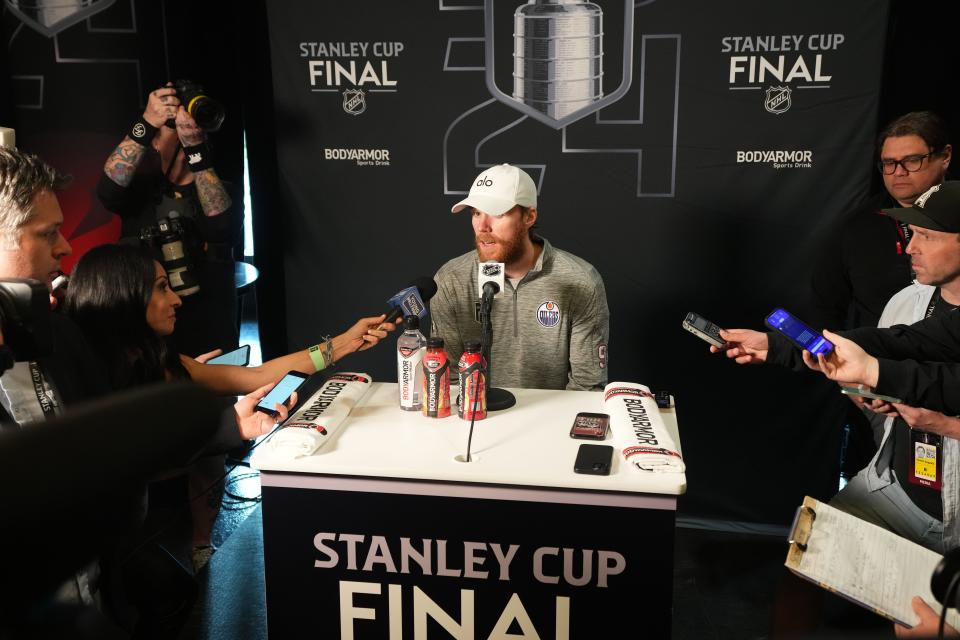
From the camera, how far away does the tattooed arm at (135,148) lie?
3.29 metres

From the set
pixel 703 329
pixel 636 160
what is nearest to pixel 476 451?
pixel 703 329

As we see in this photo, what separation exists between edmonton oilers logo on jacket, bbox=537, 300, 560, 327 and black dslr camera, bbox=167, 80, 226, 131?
1595 millimetres

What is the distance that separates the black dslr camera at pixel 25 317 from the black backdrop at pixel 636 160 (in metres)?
2.71

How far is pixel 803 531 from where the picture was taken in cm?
215

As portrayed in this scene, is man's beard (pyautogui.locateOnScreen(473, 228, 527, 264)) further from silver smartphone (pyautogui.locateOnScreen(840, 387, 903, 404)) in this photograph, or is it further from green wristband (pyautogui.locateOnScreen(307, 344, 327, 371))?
silver smartphone (pyautogui.locateOnScreen(840, 387, 903, 404))

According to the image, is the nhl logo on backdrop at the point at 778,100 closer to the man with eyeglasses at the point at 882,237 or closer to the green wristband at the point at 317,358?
the man with eyeglasses at the point at 882,237

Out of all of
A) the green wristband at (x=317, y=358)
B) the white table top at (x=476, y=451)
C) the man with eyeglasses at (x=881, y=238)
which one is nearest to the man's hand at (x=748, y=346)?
the white table top at (x=476, y=451)

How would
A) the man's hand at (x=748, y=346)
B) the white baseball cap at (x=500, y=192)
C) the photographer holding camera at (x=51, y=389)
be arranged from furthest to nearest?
the white baseball cap at (x=500, y=192)
the man's hand at (x=748, y=346)
the photographer holding camera at (x=51, y=389)

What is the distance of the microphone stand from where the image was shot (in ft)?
7.35

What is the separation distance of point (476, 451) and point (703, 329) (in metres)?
0.83

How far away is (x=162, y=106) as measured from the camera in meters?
3.29

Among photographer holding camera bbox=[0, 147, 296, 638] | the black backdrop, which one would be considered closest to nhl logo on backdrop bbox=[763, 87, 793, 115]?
the black backdrop

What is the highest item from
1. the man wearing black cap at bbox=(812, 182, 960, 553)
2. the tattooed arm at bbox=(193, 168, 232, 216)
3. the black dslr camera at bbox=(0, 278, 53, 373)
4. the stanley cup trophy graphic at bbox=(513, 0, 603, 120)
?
the stanley cup trophy graphic at bbox=(513, 0, 603, 120)

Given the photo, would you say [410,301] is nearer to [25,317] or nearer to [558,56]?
[25,317]
